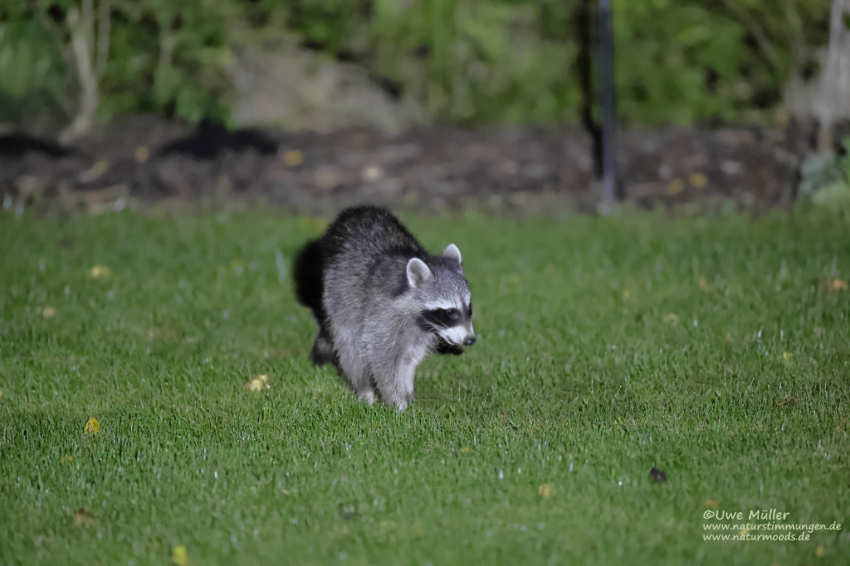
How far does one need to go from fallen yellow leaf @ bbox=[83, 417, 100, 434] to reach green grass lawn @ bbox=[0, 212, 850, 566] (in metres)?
0.08

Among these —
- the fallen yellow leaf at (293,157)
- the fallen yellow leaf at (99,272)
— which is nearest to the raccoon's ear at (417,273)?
the fallen yellow leaf at (99,272)

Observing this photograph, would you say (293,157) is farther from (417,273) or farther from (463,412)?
(463,412)

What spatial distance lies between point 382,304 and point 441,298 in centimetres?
37

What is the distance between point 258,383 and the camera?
5016mm

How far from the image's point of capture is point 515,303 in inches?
250

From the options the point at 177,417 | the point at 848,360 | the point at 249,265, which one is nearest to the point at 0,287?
the point at 249,265

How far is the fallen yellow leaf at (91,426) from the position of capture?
4.40 metres

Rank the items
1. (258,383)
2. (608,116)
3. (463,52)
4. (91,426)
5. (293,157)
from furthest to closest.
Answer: (463,52) < (293,157) < (608,116) < (258,383) < (91,426)

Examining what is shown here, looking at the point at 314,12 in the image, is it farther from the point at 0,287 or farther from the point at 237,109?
the point at 0,287

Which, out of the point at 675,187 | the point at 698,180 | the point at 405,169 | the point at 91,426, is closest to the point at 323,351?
the point at 91,426

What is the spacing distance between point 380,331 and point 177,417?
112 cm

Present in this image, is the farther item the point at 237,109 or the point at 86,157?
the point at 237,109

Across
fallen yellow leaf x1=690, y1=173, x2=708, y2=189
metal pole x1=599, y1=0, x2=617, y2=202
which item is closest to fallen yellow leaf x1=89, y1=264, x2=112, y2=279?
metal pole x1=599, y1=0, x2=617, y2=202

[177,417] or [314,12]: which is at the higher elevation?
[314,12]
